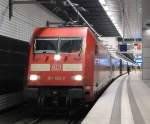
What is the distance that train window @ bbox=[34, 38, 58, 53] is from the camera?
575 inches

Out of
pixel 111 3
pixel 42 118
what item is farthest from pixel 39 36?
→ pixel 111 3

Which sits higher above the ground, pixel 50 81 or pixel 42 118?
pixel 50 81

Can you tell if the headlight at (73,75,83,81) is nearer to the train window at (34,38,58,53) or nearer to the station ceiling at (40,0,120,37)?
the train window at (34,38,58,53)

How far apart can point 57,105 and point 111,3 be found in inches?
546

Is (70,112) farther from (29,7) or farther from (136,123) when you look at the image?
(29,7)

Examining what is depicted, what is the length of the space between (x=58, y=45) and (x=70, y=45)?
0.41 metres

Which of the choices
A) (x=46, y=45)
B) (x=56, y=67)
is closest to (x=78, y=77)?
(x=56, y=67)

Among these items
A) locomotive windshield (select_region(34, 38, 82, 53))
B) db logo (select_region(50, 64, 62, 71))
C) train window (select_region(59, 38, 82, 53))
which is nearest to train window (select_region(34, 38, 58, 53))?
locomotive windshield (select_region(34, 38, 82, 53))

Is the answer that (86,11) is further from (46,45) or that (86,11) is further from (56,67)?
(56,67)

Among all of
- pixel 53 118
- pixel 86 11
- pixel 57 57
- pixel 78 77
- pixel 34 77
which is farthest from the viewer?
pixel 86 11

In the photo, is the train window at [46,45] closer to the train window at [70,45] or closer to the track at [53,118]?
the train window at [70,45]

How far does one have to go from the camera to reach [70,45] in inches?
576

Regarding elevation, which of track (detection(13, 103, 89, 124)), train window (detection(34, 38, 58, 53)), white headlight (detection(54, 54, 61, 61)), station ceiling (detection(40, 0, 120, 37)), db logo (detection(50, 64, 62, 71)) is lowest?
track (detection(13, 103, 89, 124))

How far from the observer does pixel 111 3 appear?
26750 mm
